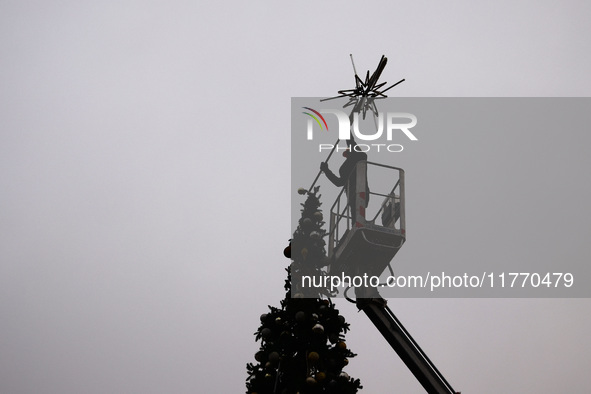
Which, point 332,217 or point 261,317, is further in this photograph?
point 332,217

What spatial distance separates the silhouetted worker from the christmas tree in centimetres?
166

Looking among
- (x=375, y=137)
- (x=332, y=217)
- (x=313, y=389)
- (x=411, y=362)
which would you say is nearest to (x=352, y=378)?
(x=313, y=389)

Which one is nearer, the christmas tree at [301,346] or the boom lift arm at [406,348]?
the christmas tree at [301,346]

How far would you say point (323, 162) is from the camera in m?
11.0

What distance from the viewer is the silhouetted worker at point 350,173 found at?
1055cm

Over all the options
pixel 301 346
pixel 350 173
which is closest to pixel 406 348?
pixel 301 346

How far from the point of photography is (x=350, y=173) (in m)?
10.8

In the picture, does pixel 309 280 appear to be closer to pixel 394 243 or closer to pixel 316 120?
pixel 394 243

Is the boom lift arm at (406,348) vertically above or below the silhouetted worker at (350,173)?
below

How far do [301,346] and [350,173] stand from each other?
136 inches

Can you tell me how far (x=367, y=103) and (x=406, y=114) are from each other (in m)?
1.14

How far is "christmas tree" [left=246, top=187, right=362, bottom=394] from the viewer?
8.23 m

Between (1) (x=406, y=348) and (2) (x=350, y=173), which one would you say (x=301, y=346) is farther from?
(2) (x=350, y=173)

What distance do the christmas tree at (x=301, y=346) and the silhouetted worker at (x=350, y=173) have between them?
166 cm
